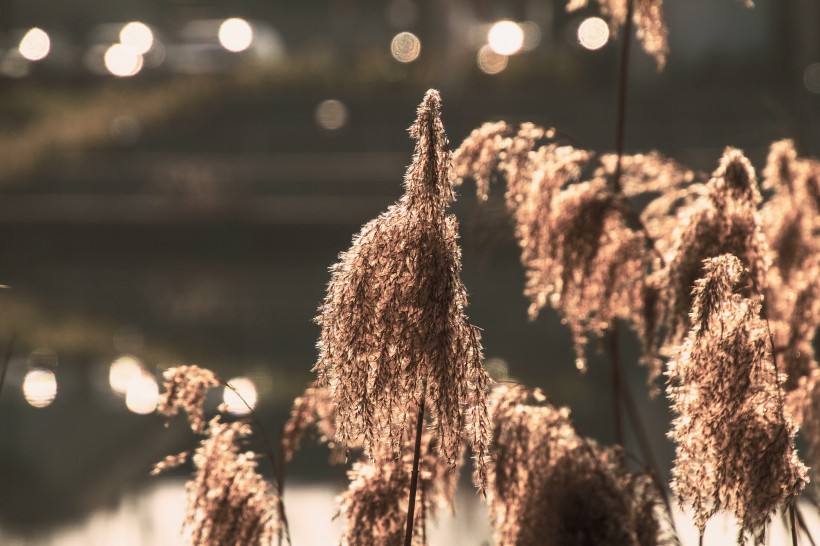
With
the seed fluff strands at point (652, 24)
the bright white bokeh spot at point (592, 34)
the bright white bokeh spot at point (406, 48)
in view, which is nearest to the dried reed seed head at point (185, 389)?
the seed fluff strands at point (652, 24)

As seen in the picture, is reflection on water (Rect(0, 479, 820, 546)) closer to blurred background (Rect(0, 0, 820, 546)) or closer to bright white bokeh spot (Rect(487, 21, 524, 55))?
blurred background (Rect(0, 0, 820, 546))

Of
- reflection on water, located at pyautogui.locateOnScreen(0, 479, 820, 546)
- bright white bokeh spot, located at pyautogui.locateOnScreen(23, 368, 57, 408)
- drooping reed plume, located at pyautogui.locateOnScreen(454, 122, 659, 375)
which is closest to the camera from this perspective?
drooping reed plume, located at pyautogui.locateOnScreen(454, 122, 659, 375)

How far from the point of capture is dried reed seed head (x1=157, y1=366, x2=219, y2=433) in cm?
183

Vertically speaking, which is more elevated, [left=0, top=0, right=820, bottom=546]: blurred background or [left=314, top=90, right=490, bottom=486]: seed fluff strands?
[left=0, top=0, right=820, bottom=546]: blurred background

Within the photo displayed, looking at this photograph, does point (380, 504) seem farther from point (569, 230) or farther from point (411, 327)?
point (569, 230)

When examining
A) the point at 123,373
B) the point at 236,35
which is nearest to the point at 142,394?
the point at 123,373

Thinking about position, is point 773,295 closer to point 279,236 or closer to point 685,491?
point 685,491

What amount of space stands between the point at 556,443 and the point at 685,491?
32 centimetres

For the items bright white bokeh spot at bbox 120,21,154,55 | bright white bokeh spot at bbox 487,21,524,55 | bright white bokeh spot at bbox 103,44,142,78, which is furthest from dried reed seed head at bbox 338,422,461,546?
bright white bokeh spot at bbox 120,21,154,55

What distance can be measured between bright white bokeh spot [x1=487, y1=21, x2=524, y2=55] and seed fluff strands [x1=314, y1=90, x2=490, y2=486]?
776 inches

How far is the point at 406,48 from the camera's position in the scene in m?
20.5

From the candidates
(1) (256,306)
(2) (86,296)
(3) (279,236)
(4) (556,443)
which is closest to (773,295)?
(4) (556,443)

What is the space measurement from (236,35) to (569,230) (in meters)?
20.1

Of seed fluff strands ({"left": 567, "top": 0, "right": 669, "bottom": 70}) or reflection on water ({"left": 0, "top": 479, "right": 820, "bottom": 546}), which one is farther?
reflection on water ({"left": 0, "top": 479, "right": 820, "bottom": 546})
